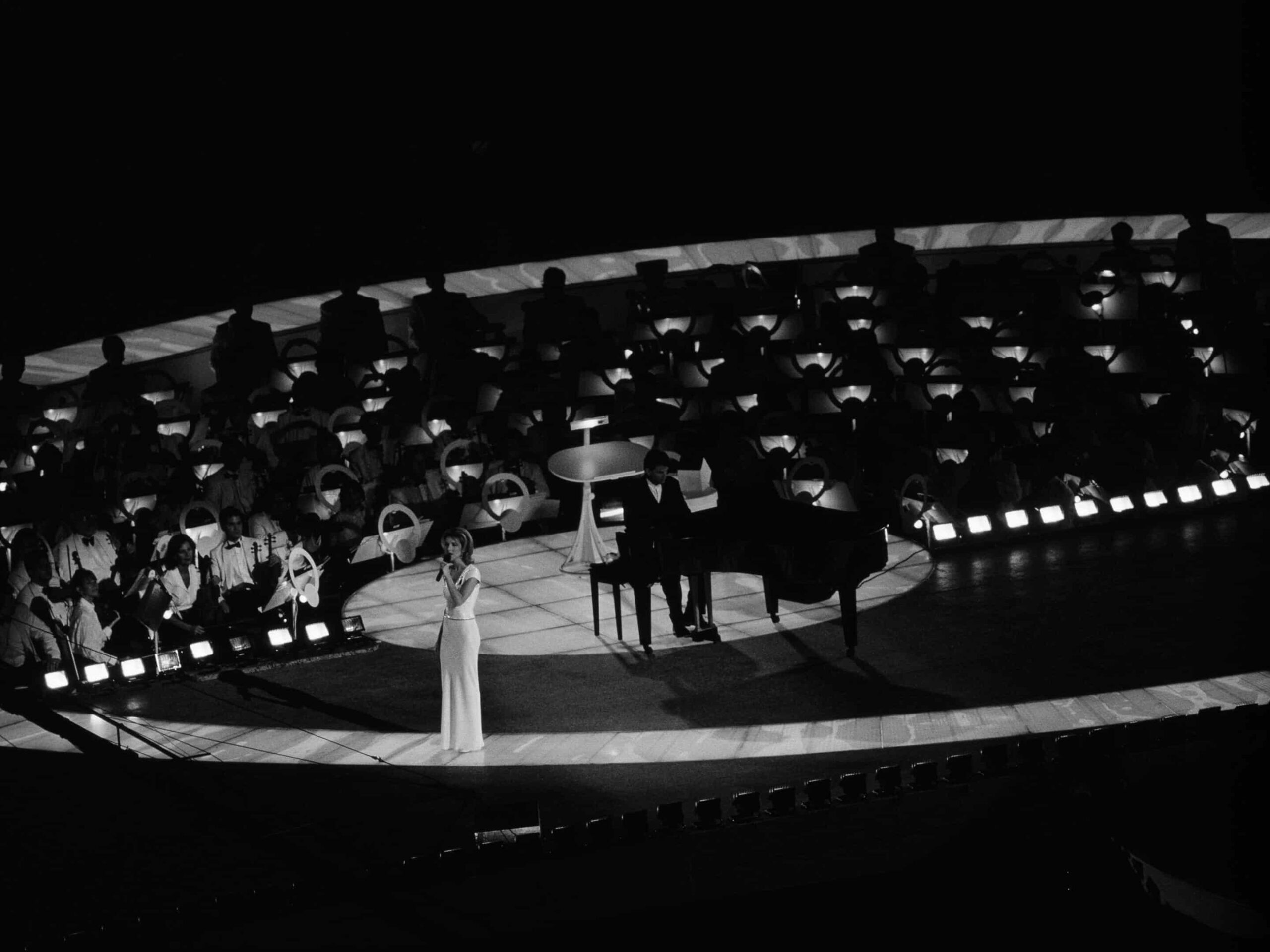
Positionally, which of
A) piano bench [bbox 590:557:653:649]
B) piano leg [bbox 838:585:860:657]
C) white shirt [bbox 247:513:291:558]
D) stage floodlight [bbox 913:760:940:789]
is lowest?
stage floodlight [bbox 913:760:940:789]

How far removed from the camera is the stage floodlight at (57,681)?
1055cm

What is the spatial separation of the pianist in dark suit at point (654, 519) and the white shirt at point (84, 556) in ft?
14.1

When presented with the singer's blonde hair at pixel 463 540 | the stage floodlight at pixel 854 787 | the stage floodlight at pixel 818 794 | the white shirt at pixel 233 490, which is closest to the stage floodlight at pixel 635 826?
the stage floodlight at pixel 818 794

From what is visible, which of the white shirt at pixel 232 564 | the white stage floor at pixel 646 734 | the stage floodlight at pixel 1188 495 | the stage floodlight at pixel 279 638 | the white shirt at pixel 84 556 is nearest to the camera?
Answer: the white stage floor at pixel 646 734

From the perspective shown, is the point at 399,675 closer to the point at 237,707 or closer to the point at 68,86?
the point at 237,707

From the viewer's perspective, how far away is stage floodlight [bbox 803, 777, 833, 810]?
7543 mm

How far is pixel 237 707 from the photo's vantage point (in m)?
10.5

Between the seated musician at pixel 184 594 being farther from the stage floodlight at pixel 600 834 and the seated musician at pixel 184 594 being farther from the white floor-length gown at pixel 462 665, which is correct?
the stage floodlight at pixel 600 834

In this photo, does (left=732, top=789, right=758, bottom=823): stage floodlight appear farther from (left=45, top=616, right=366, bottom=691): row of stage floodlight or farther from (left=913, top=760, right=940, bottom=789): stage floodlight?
(left=45, top=616, right=366, bottom=691): row of stage floodlight

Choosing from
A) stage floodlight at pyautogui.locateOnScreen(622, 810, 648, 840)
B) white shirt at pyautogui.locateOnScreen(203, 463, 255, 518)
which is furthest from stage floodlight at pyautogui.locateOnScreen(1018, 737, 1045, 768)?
white shirt at pyautogui.locateOnScreen(203, 463, 255, 518)

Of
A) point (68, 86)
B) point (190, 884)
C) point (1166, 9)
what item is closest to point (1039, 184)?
point (1166, 9)

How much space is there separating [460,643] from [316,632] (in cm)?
259

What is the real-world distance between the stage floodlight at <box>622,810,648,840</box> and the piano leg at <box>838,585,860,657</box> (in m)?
3.60

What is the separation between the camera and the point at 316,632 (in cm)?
1148
